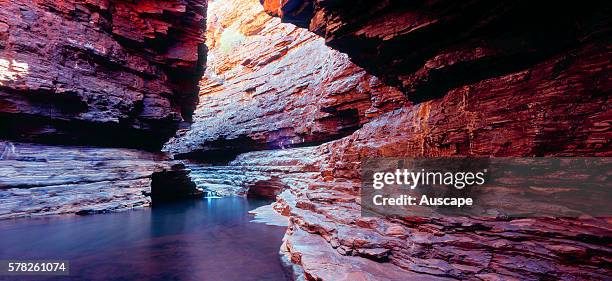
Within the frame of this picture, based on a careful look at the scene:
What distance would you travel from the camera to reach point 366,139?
8141 mm

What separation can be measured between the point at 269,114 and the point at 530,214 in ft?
65.8

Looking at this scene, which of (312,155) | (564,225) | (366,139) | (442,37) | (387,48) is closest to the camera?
(564,225)

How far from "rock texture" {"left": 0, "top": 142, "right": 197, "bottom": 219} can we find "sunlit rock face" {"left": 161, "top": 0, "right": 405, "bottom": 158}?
9561 millimetres

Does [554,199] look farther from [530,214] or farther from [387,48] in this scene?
[387,48]

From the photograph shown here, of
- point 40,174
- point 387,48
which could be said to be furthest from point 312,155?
point 40,174

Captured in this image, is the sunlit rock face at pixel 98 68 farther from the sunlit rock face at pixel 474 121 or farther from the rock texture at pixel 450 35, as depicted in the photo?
the sunlit rock face at pixel 474 121

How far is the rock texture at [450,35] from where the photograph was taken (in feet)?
16.2

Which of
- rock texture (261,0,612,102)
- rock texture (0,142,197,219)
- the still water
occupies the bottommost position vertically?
the still water

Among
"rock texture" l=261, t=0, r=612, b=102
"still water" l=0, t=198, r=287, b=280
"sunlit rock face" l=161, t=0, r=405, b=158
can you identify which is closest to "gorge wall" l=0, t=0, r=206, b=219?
"still water" l=0, t=198, r=287, b=280

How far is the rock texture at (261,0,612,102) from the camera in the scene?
16.2ft

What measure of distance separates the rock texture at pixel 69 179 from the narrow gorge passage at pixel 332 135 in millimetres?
67

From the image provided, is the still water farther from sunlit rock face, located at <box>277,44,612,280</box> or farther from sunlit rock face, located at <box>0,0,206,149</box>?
sunlit rock face, located at <box>0,0,206,149</box>

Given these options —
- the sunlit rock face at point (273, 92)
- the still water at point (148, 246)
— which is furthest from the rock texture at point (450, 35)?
the still water at point (148, 246)

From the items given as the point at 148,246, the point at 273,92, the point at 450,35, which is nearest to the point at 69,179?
the point at 148,246
